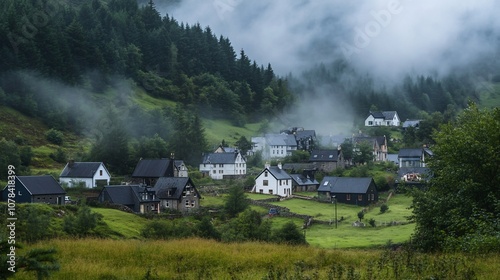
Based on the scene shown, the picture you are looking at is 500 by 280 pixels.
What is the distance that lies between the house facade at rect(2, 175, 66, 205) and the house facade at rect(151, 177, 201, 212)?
39.9 feet

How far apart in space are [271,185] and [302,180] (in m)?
9.40

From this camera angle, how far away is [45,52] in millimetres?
104875

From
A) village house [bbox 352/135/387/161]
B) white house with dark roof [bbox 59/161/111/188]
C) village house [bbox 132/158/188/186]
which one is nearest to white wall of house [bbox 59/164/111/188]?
white house with dark roof [bbox 59/161/111/188]

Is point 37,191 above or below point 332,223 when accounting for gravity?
above

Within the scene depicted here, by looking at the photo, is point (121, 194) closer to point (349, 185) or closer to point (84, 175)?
point (84, 175)

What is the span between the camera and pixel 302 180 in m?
89.7

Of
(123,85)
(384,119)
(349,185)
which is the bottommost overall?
(349,185)

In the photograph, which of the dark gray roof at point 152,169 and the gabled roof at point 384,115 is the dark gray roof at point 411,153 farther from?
the gabled roof at point 384,115

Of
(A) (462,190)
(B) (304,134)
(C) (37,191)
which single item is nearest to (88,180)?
(C) (37,191)

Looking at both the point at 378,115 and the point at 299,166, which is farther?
the point at 378,115

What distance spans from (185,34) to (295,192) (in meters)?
83.3

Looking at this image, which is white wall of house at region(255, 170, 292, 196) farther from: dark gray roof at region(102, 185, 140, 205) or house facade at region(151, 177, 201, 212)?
dark gray roof at region(102, 185, 140, 205)

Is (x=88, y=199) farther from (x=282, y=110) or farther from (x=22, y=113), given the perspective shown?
(x=282, y=110)

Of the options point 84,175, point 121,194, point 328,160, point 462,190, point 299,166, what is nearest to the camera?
point 462,190
